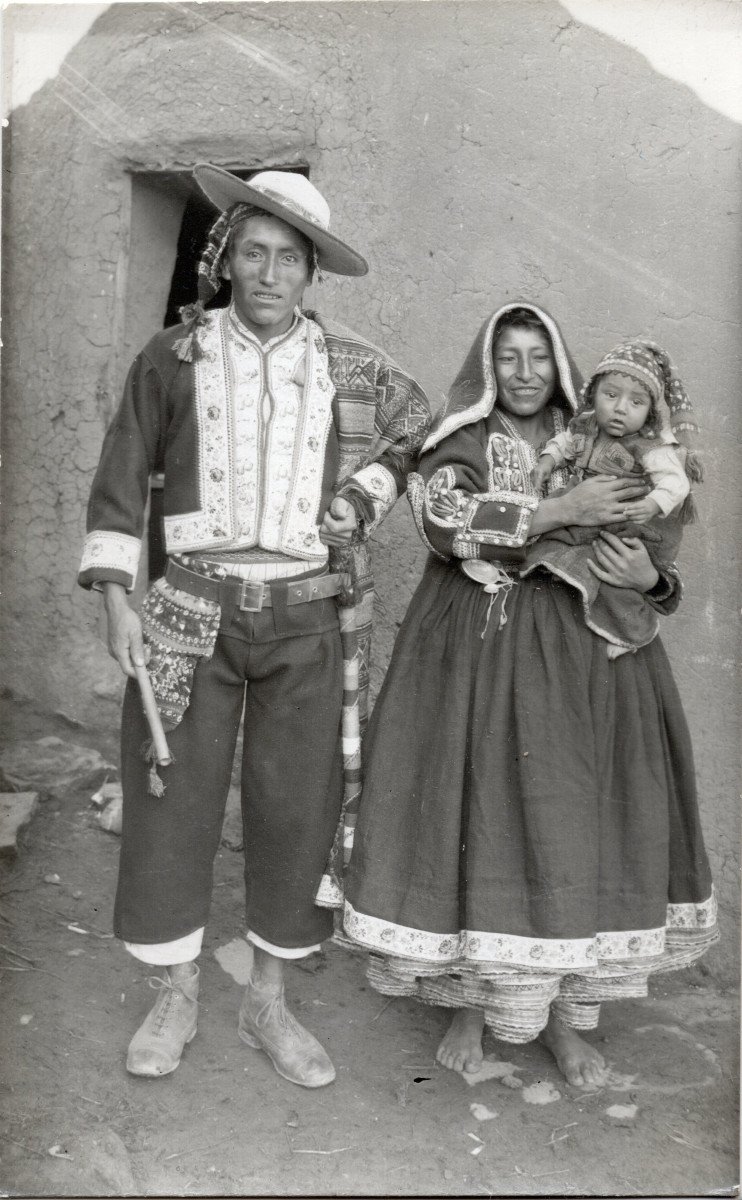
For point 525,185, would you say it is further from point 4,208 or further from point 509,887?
point 509,887

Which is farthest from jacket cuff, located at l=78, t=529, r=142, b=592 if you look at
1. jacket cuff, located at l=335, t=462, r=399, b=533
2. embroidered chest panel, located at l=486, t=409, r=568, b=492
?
embroidered chest panel, located at l=486, t=409, r=568, b=492

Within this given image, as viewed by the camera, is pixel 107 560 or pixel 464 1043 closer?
pixel 107 560

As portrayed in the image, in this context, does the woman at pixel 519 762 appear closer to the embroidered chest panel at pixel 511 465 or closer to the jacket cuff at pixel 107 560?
the embroidered chest panel at pixel 511 465

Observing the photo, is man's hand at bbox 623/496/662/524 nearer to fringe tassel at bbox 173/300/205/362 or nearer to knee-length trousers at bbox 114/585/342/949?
knee-length trousers at bbox 114/585/342/949

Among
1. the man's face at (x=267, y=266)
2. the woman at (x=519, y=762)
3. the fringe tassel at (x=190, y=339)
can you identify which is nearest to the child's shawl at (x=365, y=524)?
the woman at (x=519, y=762)

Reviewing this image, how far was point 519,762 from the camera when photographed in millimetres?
2475

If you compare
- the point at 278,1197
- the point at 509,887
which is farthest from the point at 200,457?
the point at 278,1197

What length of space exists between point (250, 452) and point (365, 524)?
0.36 metres

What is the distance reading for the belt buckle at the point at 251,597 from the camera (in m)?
2.55

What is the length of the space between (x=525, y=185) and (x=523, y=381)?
898 mm

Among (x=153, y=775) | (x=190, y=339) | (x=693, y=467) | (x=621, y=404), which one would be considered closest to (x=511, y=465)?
(x=621, y=404)

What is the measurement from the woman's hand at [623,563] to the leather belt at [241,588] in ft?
2.36

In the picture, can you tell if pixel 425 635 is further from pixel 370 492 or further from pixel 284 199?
pixel 284 199

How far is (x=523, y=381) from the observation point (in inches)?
101
